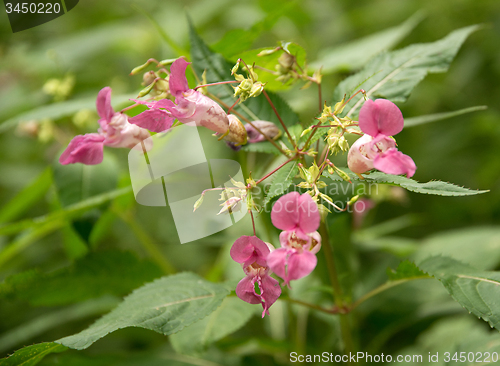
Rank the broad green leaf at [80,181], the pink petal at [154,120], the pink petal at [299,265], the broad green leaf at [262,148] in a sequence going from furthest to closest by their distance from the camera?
1. the broad green leaf at [80,181]
2. the broad green leaf at [262,148]
3. the pink petal at [154,120]
4. the pink petal at [299,265]

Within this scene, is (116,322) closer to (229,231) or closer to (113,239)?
(229,231)

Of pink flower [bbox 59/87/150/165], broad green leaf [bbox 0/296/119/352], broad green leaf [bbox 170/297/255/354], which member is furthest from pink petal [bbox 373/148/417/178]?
broad green leaf [bbox 0/296/119/352]

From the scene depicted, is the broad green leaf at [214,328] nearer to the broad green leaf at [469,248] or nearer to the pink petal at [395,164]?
the pink petal at [395,164]

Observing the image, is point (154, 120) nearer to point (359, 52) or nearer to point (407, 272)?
point (407, 272)

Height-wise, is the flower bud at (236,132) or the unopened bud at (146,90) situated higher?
the unopened bud at (146,90)

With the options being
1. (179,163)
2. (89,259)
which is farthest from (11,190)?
(179,163)

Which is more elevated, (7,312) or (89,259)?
(89,259)

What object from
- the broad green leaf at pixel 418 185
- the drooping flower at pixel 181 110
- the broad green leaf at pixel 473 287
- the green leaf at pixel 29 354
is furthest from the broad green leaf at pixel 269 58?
the green leaf at pixel 29 354

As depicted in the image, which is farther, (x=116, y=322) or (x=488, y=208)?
(x=488, y=208)
